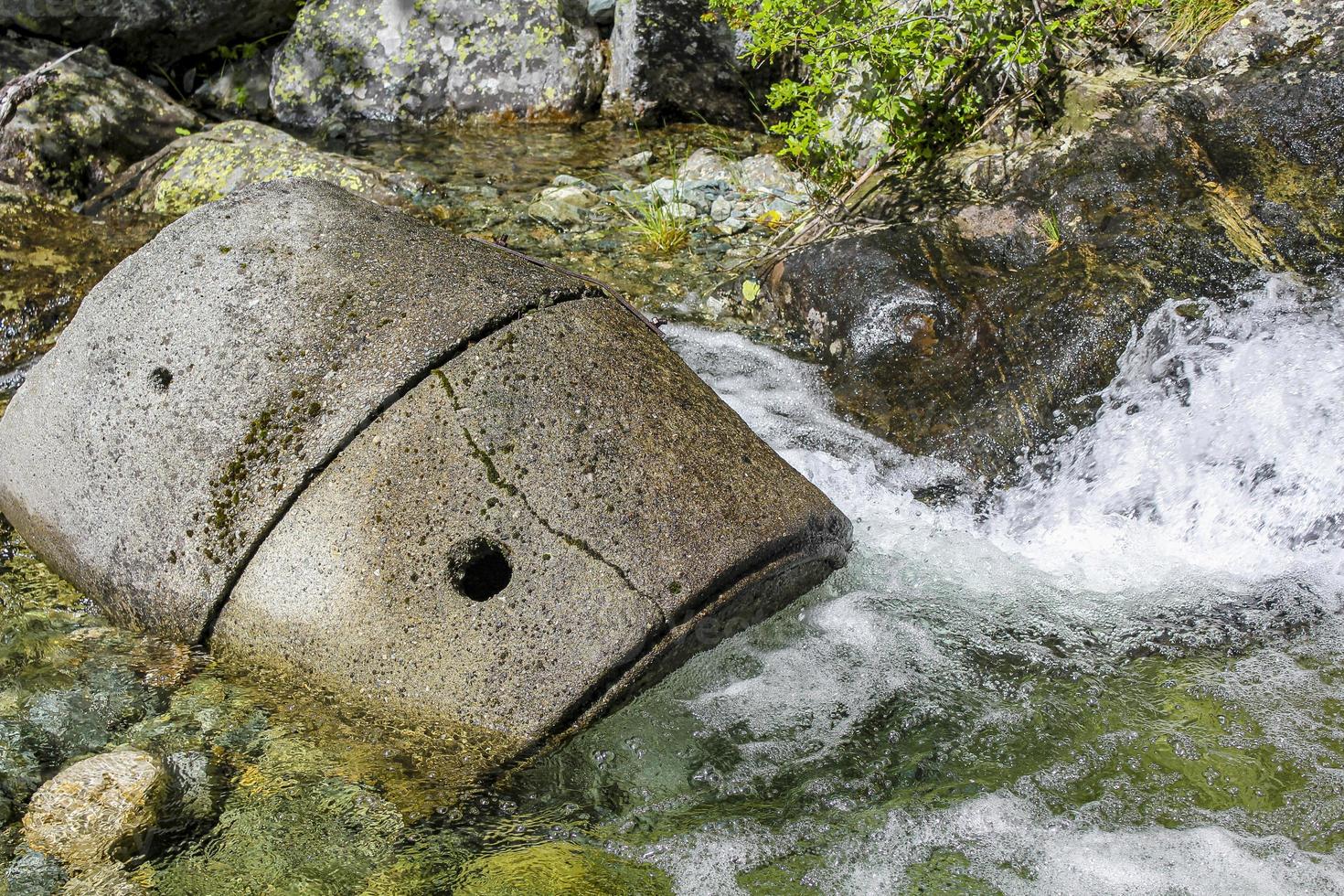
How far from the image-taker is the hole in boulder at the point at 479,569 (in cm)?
309

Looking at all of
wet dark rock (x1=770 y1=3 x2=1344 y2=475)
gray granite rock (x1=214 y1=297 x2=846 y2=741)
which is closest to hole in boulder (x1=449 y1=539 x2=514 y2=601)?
gray granite rock (x1=214 y1=297 x2=846 y2=741)

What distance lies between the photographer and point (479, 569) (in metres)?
3.18

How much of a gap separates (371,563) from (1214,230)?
3763 millimetres

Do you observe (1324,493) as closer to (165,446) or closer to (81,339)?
(165,446)

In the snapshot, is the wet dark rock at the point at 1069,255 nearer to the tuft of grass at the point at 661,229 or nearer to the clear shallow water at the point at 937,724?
A: the clear shallow water at the point at 937,724

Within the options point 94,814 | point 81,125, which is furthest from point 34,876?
point 81,125

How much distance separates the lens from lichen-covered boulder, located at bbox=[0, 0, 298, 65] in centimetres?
755

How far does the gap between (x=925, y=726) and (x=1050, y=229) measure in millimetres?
2601

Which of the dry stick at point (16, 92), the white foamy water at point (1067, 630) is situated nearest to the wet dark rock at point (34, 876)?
the white foamy water at point (1067, 630)

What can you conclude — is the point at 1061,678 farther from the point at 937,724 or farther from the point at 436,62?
the point at 436,62

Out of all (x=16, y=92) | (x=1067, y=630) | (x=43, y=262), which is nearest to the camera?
(x=1067, y=630)

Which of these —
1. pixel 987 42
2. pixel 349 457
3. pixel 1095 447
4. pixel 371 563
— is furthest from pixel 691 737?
pixel 987 42

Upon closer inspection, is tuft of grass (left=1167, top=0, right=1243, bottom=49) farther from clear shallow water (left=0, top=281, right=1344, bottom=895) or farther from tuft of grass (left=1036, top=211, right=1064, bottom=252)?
clear shallow water (left=0, top=281, right=1344, bottom=895)

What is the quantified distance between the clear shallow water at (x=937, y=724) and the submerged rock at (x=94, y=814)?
114 mm
